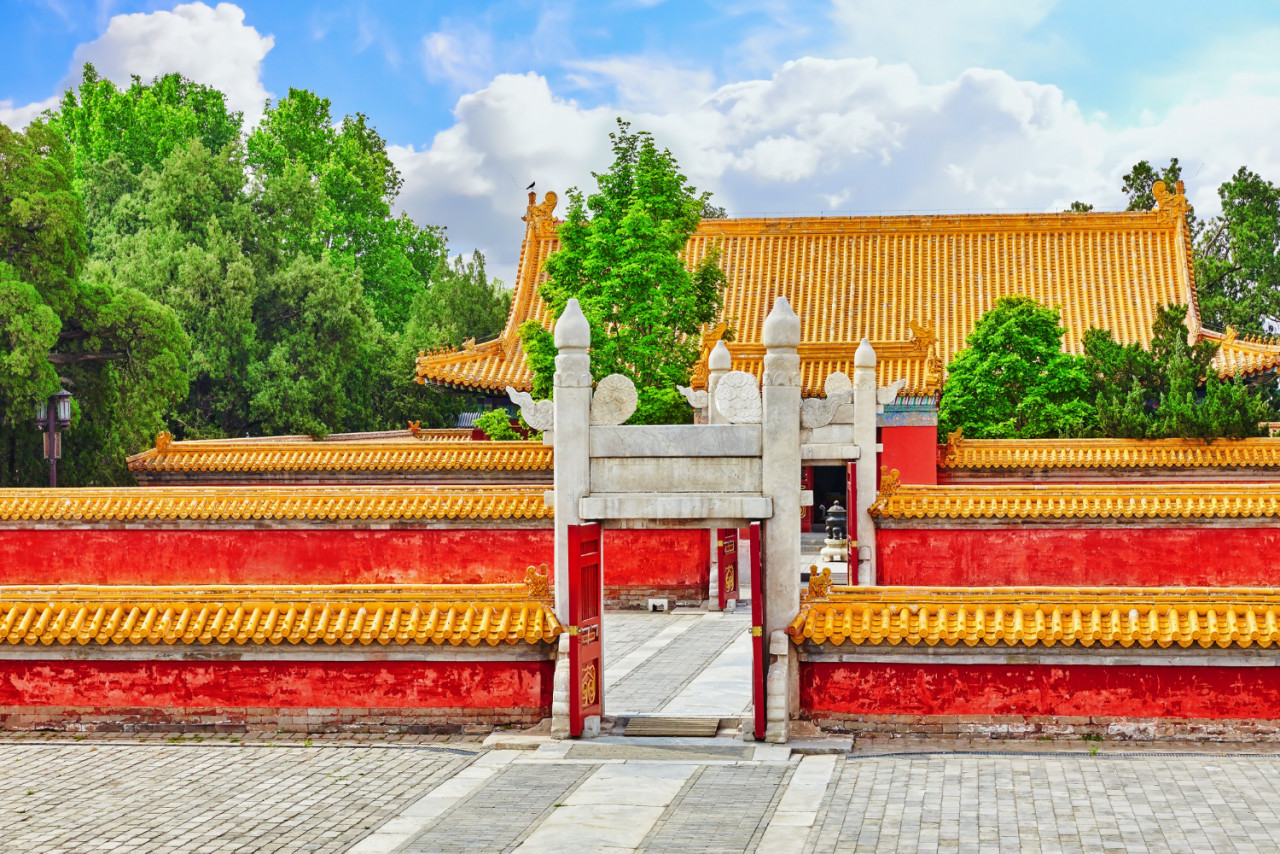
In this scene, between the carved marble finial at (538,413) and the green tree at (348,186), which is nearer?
the carved marble finial at (538,413)

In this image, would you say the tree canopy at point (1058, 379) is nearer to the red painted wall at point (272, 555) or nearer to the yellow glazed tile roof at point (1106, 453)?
the yellow glazed tile roof at point (1106, 453)

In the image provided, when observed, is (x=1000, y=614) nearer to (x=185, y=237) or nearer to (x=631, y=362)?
(x=631, y=362)

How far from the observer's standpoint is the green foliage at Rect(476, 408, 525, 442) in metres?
30.3

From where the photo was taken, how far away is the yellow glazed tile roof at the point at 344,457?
84.8 feet

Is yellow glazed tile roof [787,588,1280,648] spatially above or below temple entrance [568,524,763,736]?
above

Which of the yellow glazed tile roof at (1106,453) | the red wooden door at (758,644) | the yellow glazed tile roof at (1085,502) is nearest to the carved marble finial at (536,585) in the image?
the red wooden door at (758,644)

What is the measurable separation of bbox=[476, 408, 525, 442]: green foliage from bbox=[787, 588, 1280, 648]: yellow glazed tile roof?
18140 millimetres

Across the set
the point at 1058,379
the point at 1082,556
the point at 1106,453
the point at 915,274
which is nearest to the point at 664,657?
the point at 1082,556

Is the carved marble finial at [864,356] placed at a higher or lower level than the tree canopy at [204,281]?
lower

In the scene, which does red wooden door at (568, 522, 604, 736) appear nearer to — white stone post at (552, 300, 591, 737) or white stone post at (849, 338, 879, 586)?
white stone post at (552, 300, 591, 737)

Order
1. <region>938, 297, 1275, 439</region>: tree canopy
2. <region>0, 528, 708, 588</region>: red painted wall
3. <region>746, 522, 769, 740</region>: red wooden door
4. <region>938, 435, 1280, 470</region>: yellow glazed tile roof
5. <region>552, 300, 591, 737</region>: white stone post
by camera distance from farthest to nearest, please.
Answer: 1. <region>938, 297, 1275, 439</region>: tree canopy
2. <region>938, 435, 1280, 470</region>: yellow glazed tile roof
3. <region>0, 528, 708, 588</region>: red painted wall
4. <region>552, 300, 591, 737</region>: white stone post
5. <region>746, 522, 769, 740</region>: red wooden door

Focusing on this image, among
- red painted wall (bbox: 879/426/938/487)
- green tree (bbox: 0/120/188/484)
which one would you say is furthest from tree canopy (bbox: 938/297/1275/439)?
green tree (bbox: 0/120/188/484)

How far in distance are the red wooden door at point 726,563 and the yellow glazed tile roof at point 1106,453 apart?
16.1 feet

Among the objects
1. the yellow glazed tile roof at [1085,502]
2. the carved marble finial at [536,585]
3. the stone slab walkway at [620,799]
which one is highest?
the yellow glazed tile roof at [1085,502]
